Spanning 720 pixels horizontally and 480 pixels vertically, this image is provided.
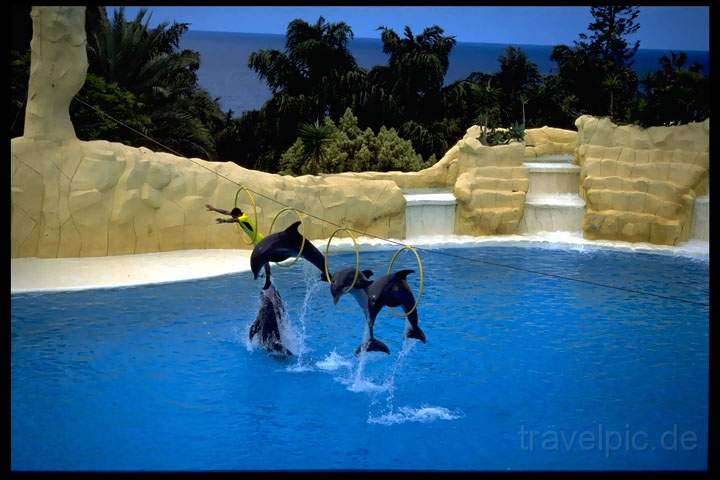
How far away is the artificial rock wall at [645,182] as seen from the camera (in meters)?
12.2

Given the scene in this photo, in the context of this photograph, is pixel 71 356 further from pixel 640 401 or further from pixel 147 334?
pixel 640 401

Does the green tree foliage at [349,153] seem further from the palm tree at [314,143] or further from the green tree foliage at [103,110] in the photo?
the green tree foliage at [103,110]

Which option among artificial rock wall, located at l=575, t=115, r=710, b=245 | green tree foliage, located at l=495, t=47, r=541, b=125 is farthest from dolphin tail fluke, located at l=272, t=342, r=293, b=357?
green tree foliage, located at l=495, t=47, r=541, b=125

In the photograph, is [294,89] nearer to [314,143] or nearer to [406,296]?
[314,143]

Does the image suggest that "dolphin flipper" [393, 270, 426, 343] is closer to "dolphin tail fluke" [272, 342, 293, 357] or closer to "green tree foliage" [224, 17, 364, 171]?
"dolphin tail fluke" [272, 342, 293, 357]

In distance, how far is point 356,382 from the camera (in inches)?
259

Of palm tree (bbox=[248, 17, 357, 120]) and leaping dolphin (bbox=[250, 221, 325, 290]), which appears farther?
palm tree (bbox=[248, 17, 357, 120])

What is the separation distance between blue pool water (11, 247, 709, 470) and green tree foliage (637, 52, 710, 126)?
4.17 meters

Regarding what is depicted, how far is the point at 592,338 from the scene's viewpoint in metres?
7.86

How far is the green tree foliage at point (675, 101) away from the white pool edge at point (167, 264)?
204 cm

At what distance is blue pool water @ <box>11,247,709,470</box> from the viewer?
5375 millimetres

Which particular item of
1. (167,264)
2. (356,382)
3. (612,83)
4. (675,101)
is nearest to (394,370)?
(356,382)
